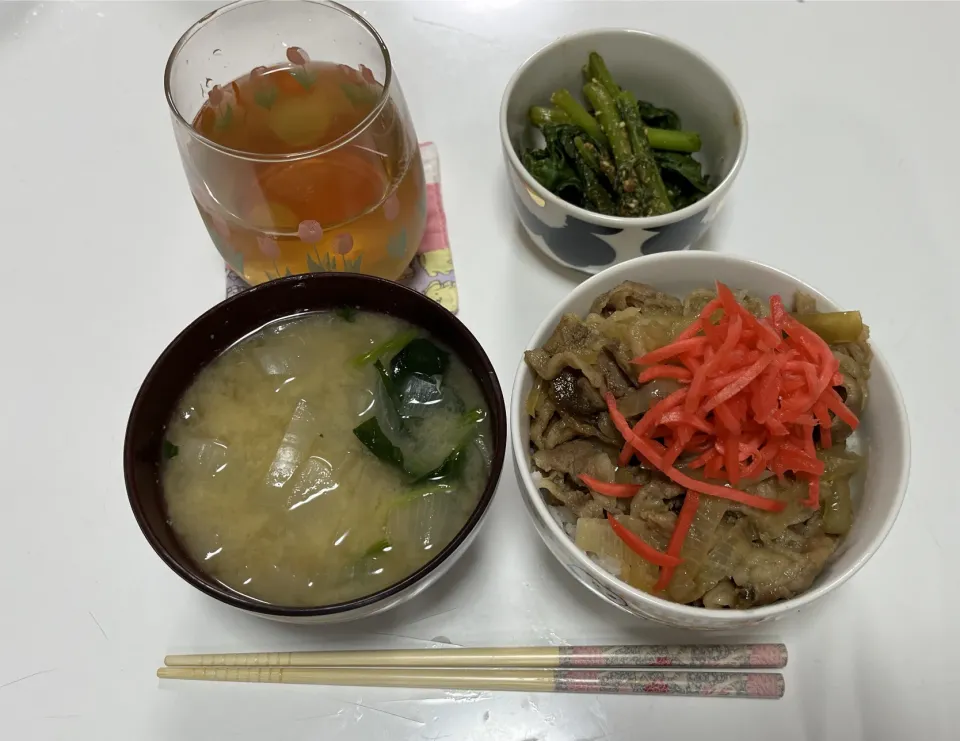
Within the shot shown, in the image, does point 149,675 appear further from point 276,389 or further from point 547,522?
point 547,522

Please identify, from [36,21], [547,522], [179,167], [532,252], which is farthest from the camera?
[36,21]

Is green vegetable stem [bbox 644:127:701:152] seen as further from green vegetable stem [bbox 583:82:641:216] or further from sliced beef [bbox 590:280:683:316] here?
sliced beef [bbox 590:280:683:316]

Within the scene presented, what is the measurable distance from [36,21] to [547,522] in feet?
6.47

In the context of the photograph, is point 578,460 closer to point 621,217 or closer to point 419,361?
point 419,361

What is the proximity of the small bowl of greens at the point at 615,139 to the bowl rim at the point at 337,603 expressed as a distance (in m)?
0.37

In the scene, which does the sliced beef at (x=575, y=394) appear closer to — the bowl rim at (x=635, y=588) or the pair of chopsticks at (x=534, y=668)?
the bowl rim at (x=635, y=588)

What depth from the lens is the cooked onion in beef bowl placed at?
106 cm

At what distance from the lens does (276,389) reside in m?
1.28

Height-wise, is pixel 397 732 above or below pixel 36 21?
below

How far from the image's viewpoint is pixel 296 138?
1360 millimetres

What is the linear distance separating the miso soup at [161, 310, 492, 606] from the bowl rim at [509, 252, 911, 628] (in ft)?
0.31

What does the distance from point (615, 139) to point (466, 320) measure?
1.59 feet

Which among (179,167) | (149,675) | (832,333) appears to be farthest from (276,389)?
(832,333)

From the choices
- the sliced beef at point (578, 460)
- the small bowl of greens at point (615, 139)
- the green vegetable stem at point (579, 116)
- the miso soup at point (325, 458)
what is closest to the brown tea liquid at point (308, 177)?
the miso soup at point (325, 458)
